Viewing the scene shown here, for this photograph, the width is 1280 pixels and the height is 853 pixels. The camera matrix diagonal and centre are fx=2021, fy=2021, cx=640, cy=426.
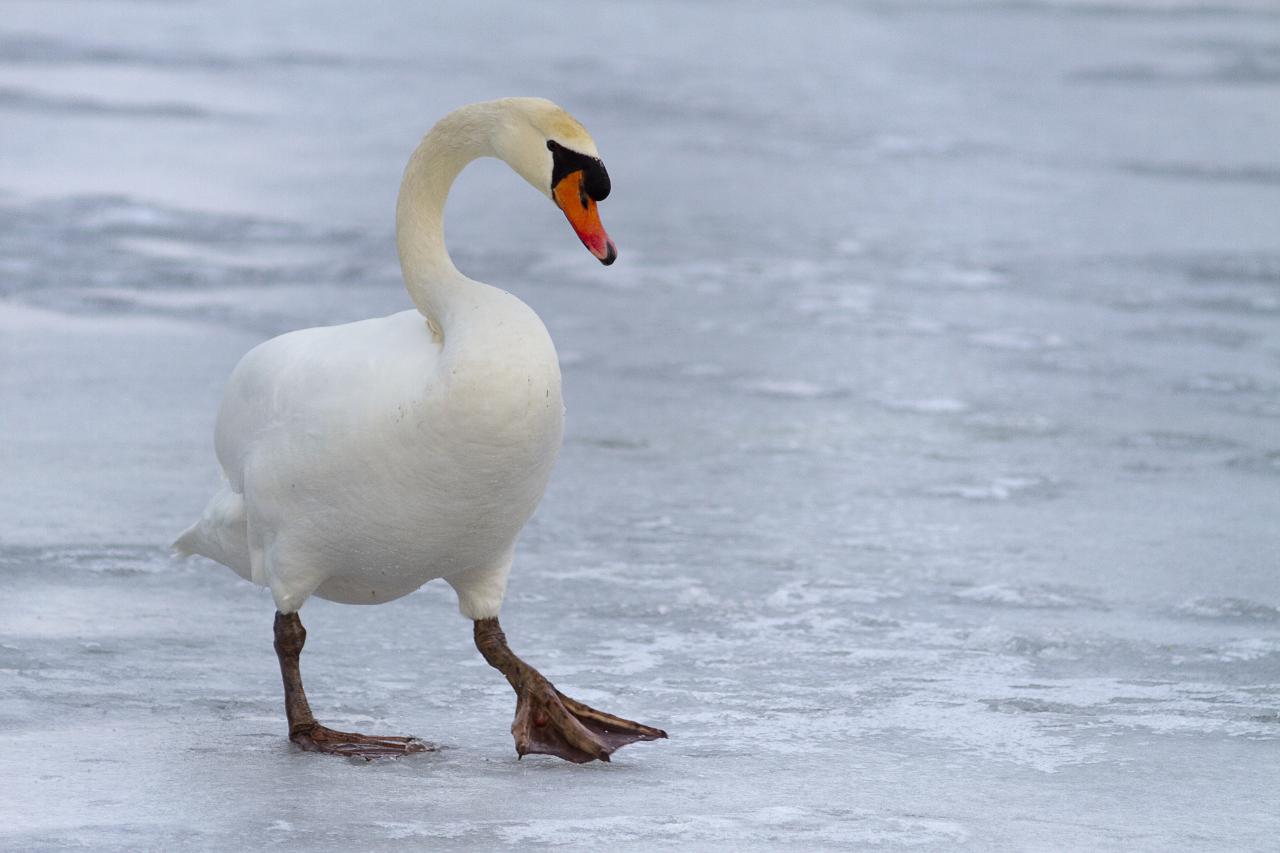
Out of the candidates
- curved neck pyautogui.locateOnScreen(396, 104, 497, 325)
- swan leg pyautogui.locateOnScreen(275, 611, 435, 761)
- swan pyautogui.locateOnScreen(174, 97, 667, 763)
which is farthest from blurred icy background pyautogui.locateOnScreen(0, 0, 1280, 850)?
curved neck pyautogui.locateOnScreen(396, 104, 497, 325)

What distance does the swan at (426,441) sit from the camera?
3.88 metres

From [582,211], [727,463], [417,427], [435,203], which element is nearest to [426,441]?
[417,427]

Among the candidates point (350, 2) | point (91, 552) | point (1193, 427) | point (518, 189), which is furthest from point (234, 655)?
point (350, 2)

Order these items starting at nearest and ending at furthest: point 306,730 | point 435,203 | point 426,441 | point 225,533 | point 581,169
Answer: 1. point 426,441
2. point 581,169
3. point 306,730
4. point 435,203
5. point 225,533

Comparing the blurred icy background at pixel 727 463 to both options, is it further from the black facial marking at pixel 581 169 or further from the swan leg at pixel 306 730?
the black facial marking at pixel 581 169

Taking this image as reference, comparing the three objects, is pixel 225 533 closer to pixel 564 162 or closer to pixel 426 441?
pixel 426 441

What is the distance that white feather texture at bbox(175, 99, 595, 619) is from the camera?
387cm

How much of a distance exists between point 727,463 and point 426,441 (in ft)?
9.94

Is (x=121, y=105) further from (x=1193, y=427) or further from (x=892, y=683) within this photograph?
(x=892, y=683)

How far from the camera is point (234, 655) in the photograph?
4.86 metres

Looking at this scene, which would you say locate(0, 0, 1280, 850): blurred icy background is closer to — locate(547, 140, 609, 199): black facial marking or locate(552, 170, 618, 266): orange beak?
locate(552, 170, 618, 266): orange beak

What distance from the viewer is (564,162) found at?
13.2 feet

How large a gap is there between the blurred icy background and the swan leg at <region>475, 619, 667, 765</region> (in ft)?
0.27

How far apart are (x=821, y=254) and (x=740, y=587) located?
5.13 meters
